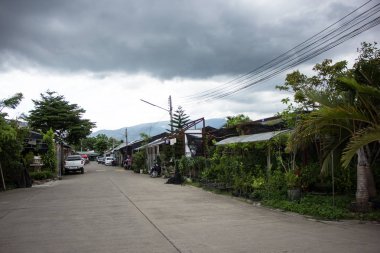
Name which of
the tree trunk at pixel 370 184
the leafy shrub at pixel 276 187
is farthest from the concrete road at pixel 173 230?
the tree trunk at pixel 370 184

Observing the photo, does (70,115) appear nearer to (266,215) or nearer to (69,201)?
(69,201)

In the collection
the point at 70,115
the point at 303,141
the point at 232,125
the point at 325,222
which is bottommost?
the point at 325,222

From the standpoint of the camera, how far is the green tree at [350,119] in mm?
8617

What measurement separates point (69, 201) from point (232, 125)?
9.20 metres

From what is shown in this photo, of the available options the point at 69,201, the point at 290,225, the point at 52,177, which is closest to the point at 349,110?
the point at 290,225

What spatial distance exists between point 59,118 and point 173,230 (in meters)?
32.0

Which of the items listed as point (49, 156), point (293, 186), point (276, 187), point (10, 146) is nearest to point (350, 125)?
point (293, 186)

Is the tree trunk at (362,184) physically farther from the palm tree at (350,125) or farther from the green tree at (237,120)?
Result: the green tree at (237,120)

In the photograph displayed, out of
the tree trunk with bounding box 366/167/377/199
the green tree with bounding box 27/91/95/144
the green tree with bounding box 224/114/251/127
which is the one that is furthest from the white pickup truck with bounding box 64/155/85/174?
the tree trunk with bounding box 366/167/377/199

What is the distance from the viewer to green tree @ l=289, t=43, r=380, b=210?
8.62 metres

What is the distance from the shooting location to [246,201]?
42.5 feet

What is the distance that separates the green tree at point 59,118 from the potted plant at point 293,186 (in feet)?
98.8

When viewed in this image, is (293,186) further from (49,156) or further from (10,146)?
(49,156)

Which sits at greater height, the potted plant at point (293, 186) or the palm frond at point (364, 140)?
the palm frond at point (364, 140)
